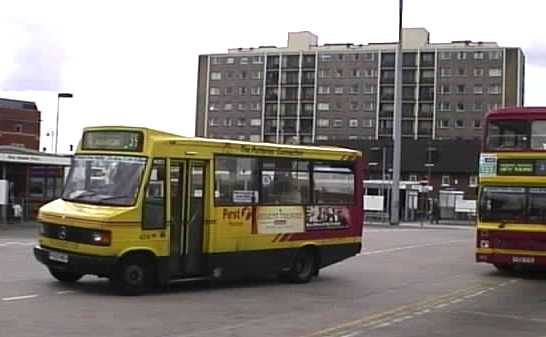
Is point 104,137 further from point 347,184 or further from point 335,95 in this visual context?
point 335,95

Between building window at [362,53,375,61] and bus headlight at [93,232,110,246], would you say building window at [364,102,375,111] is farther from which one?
bus headlight at [93,232,110,246]

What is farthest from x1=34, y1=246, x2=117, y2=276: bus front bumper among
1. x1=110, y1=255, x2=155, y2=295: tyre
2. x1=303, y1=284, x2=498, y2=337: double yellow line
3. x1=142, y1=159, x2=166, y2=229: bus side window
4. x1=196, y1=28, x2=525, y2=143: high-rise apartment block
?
x1=196, y1=28, x2=525, y2=143: high-rise apartment block

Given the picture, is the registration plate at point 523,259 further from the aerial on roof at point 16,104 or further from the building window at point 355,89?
the building window at point 355,89

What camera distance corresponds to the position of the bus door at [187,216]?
15.7 m

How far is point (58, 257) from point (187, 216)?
2356 mm

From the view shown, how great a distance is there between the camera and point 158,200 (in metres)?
15.3

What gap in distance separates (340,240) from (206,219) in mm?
4499

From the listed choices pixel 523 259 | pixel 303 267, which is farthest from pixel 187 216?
pixel 523 259

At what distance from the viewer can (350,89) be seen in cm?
14212

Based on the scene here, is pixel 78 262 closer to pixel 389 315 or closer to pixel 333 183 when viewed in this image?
pixel 389 315

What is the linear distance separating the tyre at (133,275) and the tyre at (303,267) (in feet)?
13.2

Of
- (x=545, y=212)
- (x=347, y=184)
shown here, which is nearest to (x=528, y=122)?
(x=545, y=212)

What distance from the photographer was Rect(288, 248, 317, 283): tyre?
18562mm

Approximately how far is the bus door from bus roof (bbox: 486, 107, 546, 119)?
9.22 meters
